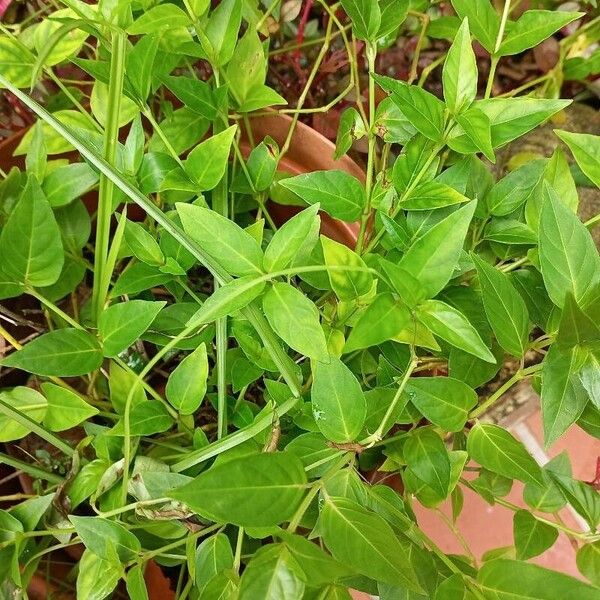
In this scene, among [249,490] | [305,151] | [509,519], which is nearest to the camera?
[249,490]

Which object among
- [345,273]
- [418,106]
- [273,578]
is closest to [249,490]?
A: [273,578]

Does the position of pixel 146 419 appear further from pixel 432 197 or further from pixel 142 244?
pixel 432 197

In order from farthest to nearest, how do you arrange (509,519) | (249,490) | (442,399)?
(509,519) → (442,399) → (249,490)

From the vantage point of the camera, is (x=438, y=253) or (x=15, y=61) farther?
(x=15, y=61)

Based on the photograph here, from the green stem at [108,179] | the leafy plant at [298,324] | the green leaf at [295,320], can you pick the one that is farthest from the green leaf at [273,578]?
the green stem at [108,179]

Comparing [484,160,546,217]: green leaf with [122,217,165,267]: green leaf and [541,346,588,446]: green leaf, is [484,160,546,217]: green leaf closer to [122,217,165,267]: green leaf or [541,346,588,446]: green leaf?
[541,346,588,446]: green leaf

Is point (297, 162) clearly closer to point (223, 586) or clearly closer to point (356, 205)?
point (356, 205)

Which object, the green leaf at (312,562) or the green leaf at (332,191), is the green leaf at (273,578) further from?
the green leaf at (332,191)
